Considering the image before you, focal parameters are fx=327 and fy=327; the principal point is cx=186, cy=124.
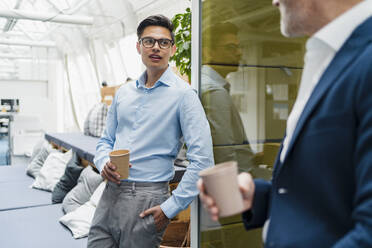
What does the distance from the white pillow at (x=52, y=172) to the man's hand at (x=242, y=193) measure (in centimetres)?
351

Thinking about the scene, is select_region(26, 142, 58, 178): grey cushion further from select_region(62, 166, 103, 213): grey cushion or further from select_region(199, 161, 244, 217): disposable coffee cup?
select_region(199, 161, 244, 217): disposable coffee cup

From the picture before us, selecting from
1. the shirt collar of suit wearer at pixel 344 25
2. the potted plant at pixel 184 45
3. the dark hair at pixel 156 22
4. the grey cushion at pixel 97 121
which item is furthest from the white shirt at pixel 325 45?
the grey cushion at pixel 97 121

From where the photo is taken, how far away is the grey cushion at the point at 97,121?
485 cm

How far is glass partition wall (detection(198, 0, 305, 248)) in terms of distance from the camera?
1.42 meters

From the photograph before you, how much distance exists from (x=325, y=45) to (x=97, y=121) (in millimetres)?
4568

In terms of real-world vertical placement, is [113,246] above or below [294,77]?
below

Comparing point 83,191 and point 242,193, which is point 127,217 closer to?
point 242,193

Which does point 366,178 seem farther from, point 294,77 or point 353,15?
point 294,77

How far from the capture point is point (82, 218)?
8.50 ft

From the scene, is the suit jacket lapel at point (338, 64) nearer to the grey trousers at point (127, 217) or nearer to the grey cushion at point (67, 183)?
the grey trousers at point (127, 217)

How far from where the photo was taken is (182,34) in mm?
2180

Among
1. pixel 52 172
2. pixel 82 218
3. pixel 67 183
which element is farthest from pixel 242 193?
pixel 52 172

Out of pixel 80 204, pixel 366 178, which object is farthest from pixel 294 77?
pixel 80 204

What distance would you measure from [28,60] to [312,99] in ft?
33.9
